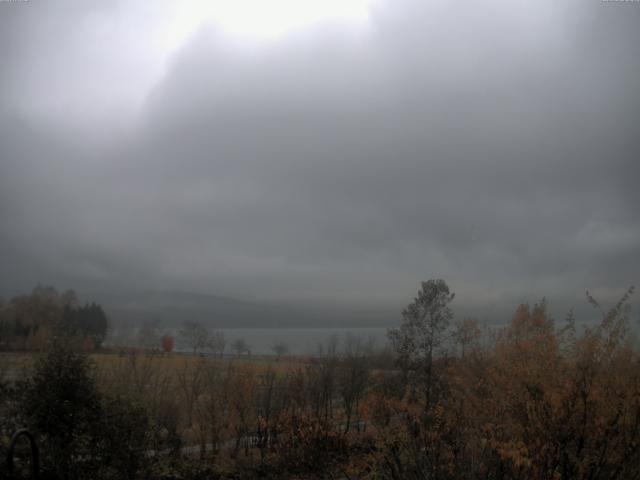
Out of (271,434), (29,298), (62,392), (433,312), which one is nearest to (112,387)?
(62,392)

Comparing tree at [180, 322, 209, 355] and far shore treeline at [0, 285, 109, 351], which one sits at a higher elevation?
far shore treeline at [0, 285, 109, 351]

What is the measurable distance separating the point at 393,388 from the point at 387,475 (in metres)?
12.2

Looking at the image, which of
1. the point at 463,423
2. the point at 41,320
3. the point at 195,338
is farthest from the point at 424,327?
the point at 195,338

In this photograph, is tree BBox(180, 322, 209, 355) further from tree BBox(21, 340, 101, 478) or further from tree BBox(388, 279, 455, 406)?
tree BBox(21, 340, 101, 478)

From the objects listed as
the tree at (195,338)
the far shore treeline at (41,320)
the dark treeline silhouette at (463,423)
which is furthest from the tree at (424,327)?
the tree at (195,338)

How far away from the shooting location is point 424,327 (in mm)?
24016

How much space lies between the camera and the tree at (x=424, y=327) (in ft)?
77.8

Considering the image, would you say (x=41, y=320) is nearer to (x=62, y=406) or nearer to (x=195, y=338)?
(x=195, y=338)

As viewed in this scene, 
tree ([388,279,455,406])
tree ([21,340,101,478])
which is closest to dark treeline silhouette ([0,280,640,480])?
tree ([21,340,101,478])

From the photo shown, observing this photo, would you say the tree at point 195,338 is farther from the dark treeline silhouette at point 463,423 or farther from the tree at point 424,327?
the dark treeline silhouette at point 463,423

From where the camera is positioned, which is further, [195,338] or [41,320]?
[195,338]

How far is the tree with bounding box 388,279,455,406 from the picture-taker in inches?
933

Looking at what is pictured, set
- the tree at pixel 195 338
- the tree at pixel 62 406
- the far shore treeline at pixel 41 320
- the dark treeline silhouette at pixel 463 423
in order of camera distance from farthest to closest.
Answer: the tree at pixel 195 338 < the far shore treeline at pixel 41 320 < the tree at pixel 62 406 < the dark treeline silhouette at pixel 463 423

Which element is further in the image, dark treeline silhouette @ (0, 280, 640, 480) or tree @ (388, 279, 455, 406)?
tree @ (388, 279, 455, 406)
